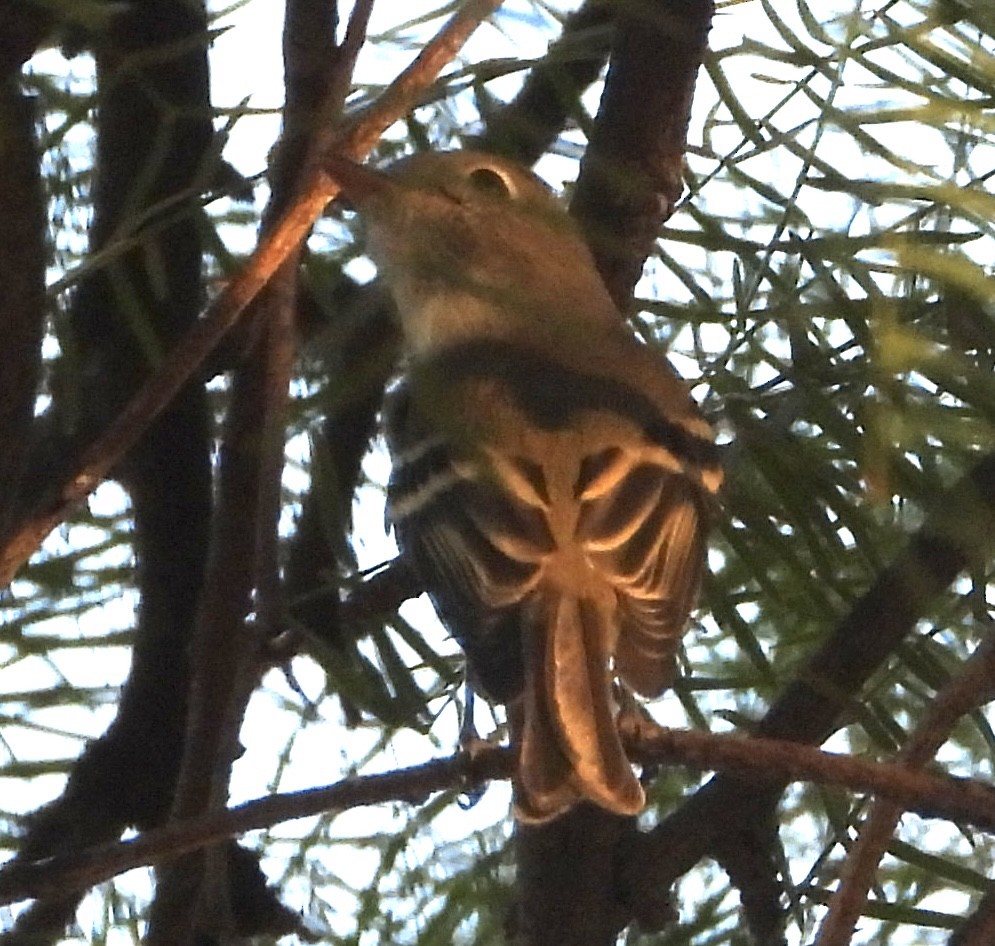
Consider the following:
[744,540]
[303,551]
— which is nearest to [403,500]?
[303,551]

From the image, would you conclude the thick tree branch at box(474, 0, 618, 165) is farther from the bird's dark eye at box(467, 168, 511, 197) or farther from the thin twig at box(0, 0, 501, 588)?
the thin twig at box(0, 0, 501, 588)

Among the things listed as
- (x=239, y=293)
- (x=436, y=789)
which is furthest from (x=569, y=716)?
(x=239, y=293)

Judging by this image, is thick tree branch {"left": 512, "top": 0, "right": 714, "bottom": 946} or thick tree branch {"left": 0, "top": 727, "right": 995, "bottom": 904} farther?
thick tree branch {"left": 512, "top": 0, "right": 714, "bottom": 946}

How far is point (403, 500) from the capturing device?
98cm

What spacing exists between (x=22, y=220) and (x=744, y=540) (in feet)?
1.30

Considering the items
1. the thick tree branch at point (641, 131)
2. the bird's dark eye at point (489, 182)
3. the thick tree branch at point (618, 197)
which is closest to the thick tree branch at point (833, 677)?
the thick tree branch at point (618, 197)

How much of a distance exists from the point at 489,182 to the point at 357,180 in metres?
0.26

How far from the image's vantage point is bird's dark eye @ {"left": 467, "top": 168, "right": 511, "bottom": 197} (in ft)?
3.47

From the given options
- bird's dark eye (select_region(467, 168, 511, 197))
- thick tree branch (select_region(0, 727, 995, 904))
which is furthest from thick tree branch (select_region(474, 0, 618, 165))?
thick tree branch (select_region(0, 727, 995, 904))

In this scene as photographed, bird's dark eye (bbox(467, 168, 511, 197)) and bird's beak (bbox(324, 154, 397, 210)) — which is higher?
bird's dark eye (bbox(467, 168, 511, 197))

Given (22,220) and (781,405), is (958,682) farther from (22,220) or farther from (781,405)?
(22,220)

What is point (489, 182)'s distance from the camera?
1082mm

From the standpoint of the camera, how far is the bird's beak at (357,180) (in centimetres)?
69

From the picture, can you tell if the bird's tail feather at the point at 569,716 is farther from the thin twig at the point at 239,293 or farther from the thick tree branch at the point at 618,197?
the thin twig at the point at 239,293
